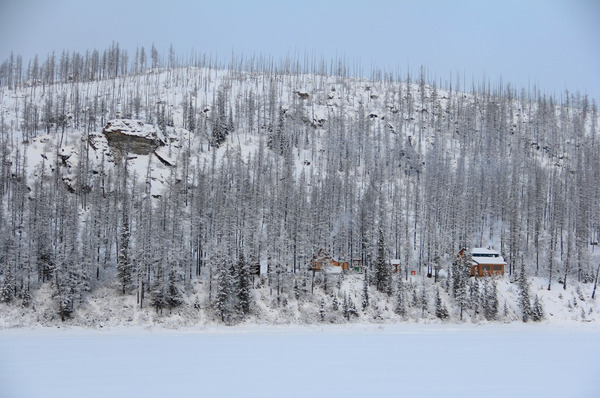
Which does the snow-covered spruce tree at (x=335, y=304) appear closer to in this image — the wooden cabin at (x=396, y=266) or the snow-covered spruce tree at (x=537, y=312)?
the wooden cabin at (x=396, y=266)

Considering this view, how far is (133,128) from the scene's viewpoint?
8575 centimetres

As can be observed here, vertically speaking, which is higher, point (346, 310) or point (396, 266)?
point (396, 266)

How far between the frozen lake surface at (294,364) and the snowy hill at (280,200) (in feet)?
37.9

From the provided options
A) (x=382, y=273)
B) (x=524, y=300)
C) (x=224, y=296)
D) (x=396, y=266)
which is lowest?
(x=524, y=300)

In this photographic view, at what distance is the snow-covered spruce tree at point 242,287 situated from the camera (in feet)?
153

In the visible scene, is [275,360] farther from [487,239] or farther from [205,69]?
[205,69]

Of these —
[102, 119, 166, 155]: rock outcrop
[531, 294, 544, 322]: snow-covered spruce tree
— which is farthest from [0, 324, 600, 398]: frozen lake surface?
[102, 119, 166, 155]: rock outcrop

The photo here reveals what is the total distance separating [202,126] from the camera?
10788 cm

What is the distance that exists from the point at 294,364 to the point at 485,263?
48.1 metres

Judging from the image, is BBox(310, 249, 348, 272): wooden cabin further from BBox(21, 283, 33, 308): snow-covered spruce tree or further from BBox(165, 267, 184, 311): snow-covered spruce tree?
BBox(21, 283, 33, 308): snow-covered spruce tree

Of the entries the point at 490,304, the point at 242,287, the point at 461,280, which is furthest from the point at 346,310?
the point at 490,304

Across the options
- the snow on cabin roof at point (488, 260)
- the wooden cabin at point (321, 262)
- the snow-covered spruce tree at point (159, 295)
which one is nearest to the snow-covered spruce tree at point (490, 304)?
the snow on cabin roof at point (488, 260)

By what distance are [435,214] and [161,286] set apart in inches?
2166

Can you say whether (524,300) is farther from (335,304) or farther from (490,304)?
(335,304)
